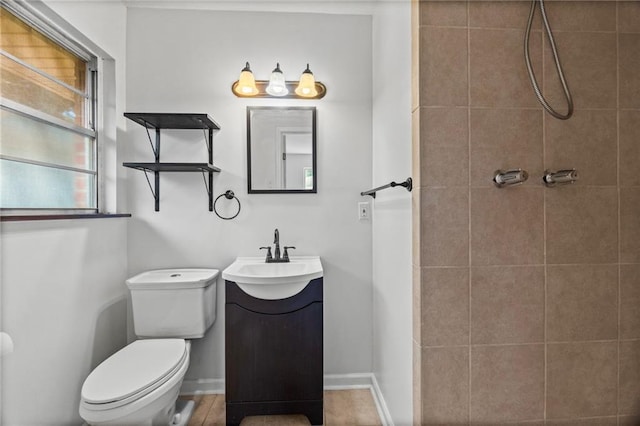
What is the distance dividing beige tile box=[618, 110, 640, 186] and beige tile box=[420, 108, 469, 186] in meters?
0.59

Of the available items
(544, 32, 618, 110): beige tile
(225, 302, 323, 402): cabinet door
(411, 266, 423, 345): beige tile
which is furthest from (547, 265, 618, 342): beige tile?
(225, 302, 323, 402): cabinet door

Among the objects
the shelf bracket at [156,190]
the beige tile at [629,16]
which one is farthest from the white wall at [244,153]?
the beige tile at [629,16]

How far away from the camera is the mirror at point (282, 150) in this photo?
1.87m

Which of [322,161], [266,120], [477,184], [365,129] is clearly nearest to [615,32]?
[477,184]

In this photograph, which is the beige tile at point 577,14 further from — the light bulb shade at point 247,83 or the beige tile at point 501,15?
the light bulb shade at point 247,83

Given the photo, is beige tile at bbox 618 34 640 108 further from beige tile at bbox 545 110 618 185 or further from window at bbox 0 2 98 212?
window at bbox 0 2 98 212

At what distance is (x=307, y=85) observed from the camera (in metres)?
1.77

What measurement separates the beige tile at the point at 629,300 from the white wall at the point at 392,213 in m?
0.77

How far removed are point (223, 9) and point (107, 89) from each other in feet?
2.80

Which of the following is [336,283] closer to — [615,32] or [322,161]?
[322,161]

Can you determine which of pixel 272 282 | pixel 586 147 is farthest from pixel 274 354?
pixel 586 147

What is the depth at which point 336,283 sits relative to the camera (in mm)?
1918

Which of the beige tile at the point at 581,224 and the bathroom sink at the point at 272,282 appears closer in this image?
the beige tile at the point at 581,224

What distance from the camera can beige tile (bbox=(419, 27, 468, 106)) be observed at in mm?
1042
